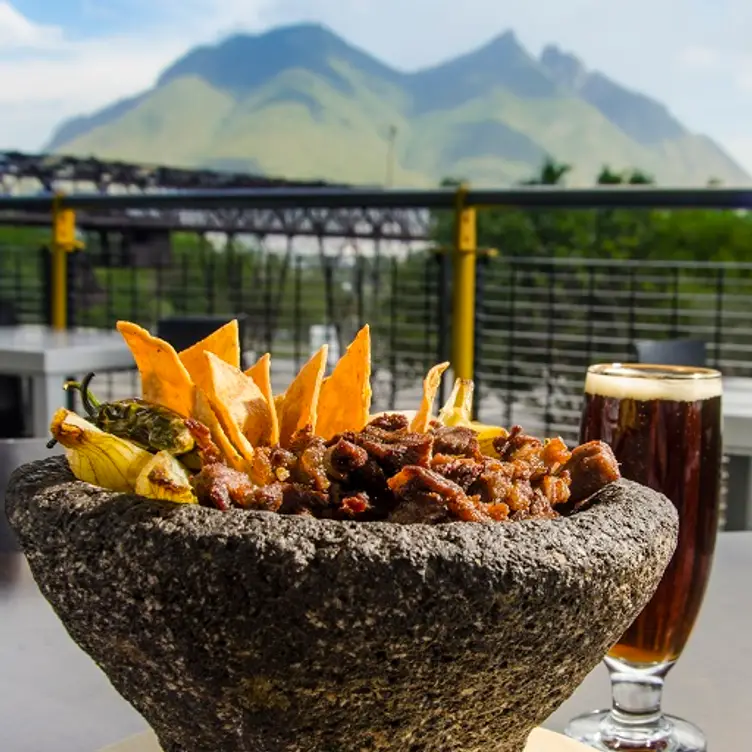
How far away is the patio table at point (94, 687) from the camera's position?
67cm

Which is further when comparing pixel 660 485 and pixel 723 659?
pixel 723 659

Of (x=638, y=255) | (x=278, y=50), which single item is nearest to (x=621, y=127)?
(x=278, y=50)

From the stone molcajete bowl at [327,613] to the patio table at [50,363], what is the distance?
223 cm

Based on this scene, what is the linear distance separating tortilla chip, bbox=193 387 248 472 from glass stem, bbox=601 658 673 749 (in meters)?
0.32

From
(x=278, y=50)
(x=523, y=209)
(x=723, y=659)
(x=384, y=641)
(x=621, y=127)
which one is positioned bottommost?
(x=723, y=659)

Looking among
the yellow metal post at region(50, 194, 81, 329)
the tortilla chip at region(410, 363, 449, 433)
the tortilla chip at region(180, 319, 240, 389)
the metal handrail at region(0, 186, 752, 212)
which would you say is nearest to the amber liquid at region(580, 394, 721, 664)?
the tortilla chip at region(410, 363, 449, 433)

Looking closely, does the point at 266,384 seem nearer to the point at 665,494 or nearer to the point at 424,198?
the point at 665,494

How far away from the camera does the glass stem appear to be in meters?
0.67

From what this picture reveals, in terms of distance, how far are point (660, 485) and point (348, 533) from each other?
334mm

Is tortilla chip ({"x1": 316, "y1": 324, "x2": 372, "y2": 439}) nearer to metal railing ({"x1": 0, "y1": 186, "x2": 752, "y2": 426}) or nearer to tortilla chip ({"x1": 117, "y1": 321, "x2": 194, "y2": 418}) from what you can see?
tortilla chip ({"x1": 117, "y1": 321, "x2": 194, "y2": 418})

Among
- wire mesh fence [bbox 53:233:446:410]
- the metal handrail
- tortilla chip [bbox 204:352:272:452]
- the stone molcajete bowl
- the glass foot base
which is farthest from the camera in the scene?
wire mesh fence [bbox 53:233:446:410]

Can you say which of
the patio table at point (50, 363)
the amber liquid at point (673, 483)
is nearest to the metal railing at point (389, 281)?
the patio table at point (50, 363)

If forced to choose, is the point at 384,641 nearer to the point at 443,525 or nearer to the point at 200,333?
the point at 443,525

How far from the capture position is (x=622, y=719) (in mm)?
679
